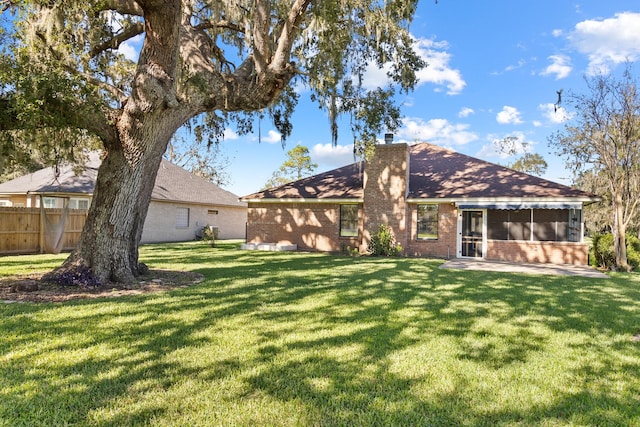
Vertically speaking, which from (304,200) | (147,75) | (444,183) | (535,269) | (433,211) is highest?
(147,75)

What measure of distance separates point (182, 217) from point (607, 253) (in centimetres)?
2039

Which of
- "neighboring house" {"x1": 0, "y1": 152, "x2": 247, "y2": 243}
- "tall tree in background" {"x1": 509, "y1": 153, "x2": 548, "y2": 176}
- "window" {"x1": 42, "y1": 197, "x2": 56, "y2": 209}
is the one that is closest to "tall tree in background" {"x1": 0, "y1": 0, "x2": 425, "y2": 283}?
"neighboring house" {"x1": 0, "y1": 152, "x2": 247, "y2": 243}

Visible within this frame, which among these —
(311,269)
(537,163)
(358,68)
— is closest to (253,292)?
(311,269)

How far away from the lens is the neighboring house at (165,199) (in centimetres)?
1783

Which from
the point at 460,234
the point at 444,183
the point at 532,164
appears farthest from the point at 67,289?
the point at 532,164

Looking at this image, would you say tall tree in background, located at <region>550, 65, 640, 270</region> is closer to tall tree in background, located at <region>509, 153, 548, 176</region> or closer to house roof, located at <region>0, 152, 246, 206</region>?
house roof, located at <region>0, 152, 246, 206</region>

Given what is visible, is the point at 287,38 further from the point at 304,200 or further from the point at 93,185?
the point at 93,185

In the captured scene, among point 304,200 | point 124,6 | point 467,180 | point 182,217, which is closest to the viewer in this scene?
point 124,6

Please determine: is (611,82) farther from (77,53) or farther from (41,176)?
(41,176)

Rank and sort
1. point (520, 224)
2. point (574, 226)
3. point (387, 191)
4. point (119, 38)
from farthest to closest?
1. point (387, 191)
2. point (520, 224)
3. point (574, 226)
4. point (119, 38)

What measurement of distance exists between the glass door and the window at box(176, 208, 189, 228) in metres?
15.7

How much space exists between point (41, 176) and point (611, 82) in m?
25.5

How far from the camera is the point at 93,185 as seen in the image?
18.3 meters

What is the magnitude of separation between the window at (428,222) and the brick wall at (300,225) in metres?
2.60
